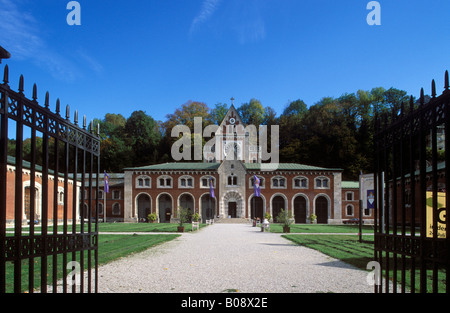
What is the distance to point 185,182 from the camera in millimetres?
57031

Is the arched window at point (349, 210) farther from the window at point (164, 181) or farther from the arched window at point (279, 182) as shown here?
the window at point (164, 181)

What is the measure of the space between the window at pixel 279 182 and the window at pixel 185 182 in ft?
39.0

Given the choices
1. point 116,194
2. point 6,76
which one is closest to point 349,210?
point 116,194

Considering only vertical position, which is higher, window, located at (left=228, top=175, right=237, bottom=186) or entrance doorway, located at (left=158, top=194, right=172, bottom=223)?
window, located at (left=228, top=175, right=237, bottom=186)

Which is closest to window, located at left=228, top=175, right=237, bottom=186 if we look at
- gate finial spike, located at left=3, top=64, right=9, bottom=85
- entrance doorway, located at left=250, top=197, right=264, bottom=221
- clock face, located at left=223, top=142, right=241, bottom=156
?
entrance doorway, located at left=250, top=197, right=264, bottom=221

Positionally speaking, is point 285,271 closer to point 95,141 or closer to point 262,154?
point 95,141

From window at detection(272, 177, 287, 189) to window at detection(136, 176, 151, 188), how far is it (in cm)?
1813

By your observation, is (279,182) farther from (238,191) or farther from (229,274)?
(229,274)

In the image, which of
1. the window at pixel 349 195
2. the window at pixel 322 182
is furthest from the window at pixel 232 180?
the window at pixel 349 195

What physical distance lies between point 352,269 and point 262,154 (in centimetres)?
6704

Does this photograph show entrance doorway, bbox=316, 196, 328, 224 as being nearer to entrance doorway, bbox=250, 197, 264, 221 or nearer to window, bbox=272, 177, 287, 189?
window, bbox=272, 177, 287, 189

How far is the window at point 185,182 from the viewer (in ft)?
187

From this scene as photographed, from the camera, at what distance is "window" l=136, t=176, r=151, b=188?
56906 millimetres
